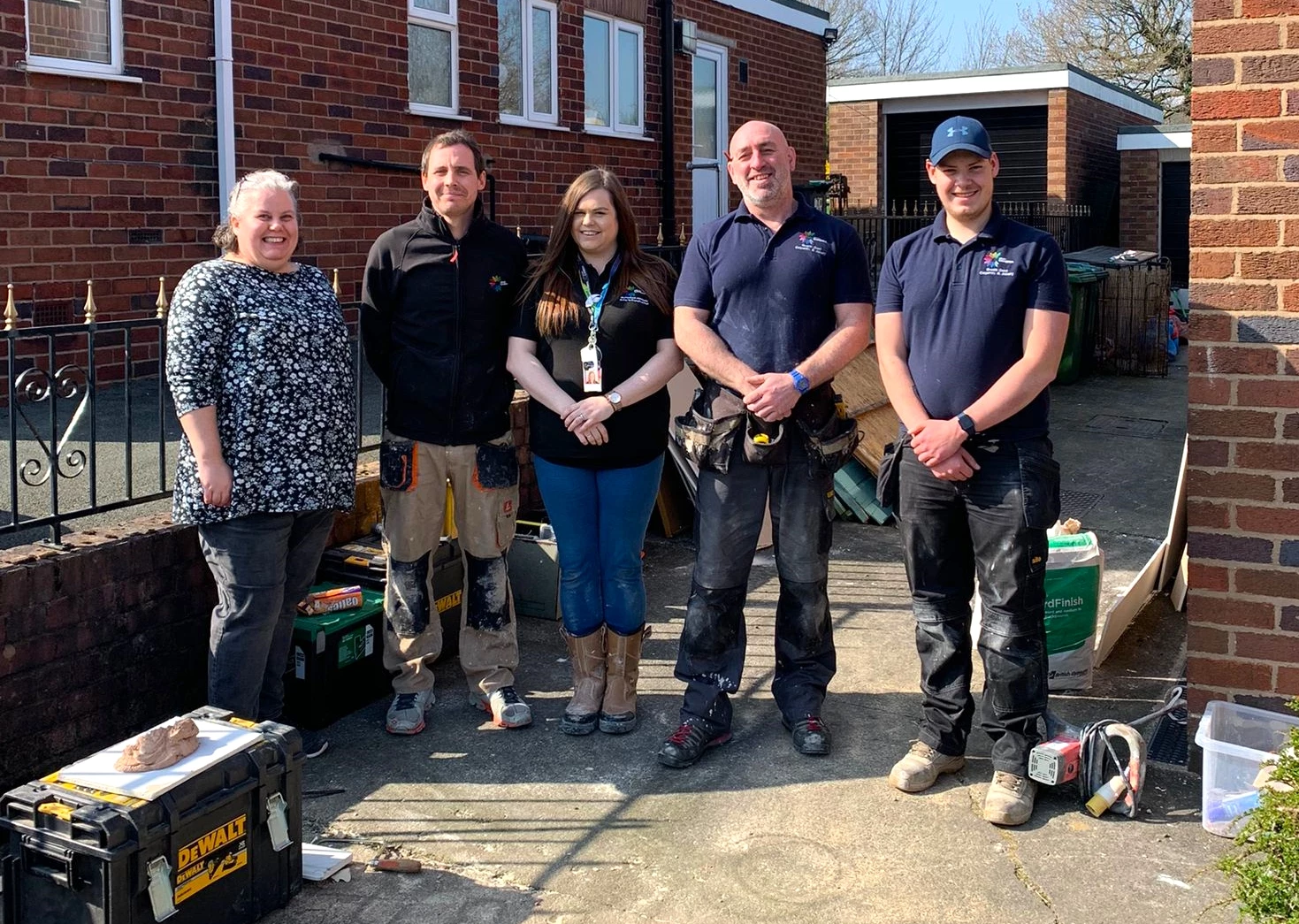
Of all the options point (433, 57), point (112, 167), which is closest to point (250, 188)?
point (112, 167)

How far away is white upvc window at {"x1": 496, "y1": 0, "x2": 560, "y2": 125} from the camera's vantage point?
1109 cm

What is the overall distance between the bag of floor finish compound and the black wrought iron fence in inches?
378

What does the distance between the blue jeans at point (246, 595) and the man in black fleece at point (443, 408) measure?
53cm

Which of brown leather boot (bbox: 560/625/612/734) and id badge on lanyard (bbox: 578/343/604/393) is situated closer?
id badge on lanyard (bbox: 578/343/604/393)

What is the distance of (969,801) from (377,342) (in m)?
2.62

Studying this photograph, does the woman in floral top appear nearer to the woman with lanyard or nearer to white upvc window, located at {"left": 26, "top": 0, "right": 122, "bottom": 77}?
the woman with lanyard

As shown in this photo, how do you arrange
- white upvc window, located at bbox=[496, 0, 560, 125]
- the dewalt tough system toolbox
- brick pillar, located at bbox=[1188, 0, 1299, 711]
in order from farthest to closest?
white upvc window, located at bbox=[496, 0, 560, 125] < brick pillar, located at bbox=[1188, 0, 1299, 711] < the dewalt tough system toolbox

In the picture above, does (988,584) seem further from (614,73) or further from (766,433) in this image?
(614,73)

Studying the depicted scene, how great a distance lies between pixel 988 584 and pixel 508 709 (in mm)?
1826

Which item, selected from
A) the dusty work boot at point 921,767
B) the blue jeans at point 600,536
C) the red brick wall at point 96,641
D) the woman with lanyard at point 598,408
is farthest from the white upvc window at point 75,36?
the dusty work boot at point 921,767

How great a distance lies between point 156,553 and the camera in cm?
454

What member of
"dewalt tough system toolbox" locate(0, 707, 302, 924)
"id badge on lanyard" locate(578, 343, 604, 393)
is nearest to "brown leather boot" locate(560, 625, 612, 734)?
"id badge on lanyard" locate(578, 343, 604, 393)

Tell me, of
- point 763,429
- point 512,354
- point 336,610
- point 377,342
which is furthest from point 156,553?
point 763,429

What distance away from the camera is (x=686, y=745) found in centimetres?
445
